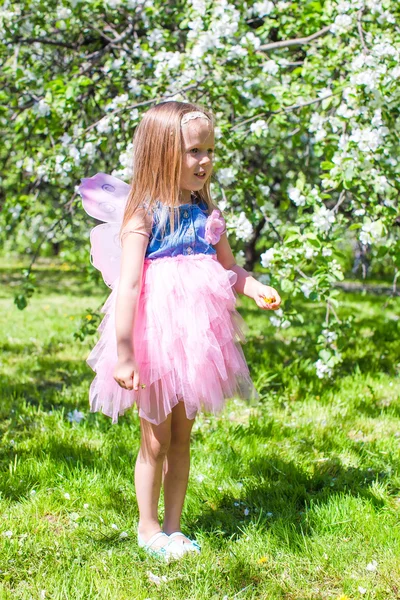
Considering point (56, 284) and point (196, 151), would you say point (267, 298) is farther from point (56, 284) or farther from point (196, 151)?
point (56, 284)

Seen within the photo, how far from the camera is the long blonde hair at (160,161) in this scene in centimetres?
214

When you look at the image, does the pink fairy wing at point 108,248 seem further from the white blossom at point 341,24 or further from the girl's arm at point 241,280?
the white blossom at point 341,24

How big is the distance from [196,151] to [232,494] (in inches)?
52.0

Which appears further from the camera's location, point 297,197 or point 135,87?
point 135,87

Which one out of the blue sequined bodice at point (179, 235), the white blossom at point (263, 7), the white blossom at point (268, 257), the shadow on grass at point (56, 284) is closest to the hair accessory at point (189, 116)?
the blue sequined bodice at point (179, 235)

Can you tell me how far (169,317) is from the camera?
2064 mm

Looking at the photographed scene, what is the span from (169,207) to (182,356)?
1.60ft

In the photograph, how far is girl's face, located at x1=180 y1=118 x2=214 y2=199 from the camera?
85.0 inches

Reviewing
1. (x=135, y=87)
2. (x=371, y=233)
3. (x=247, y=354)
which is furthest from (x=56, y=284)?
(x=371, y=233)

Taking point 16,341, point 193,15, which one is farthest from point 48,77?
point 16,341

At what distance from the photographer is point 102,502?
2.48 m

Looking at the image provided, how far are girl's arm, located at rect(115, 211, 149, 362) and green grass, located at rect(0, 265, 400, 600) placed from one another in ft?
1.86

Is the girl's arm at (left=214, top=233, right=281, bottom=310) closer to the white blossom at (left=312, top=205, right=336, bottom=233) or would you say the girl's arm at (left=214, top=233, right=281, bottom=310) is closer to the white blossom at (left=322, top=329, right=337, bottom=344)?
the white blossom at (left=312, top=205, right=336, bottom=233)

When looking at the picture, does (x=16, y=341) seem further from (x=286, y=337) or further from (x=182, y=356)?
(x=182, y=356)
